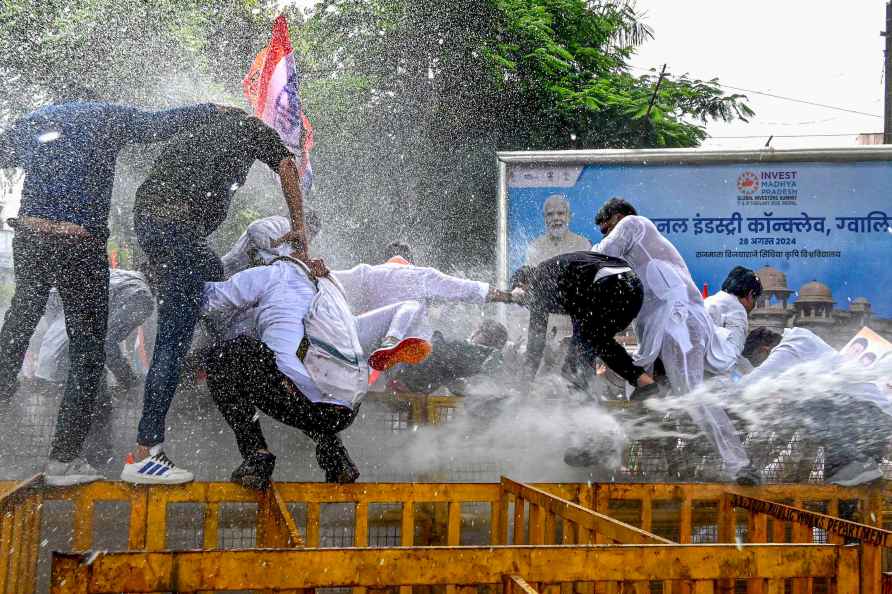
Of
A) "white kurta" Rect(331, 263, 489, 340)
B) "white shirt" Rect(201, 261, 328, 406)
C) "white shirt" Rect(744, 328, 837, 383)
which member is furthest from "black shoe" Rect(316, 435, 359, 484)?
"white shirt" Rect(744, 328, 837, 383)

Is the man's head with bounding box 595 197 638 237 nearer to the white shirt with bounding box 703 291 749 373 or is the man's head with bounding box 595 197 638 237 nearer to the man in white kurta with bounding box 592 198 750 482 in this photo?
the man in white kurta with bounding box 592 198 750 482

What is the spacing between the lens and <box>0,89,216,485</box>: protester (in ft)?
12.4

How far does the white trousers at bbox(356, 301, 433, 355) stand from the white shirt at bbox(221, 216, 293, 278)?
0.52m

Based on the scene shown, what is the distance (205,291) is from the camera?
156 inches

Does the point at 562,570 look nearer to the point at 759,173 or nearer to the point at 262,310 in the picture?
the point at 262,310

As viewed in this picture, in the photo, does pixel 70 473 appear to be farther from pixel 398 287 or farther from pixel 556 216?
pixel 556 216

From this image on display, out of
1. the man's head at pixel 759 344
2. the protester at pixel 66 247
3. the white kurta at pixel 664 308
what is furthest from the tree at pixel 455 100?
the protester at pixel 66 247

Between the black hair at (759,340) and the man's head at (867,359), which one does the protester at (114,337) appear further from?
the man's head at (867,359)

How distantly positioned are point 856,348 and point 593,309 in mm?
2237

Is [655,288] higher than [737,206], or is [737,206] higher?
[737,206]

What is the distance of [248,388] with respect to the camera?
3.77 m

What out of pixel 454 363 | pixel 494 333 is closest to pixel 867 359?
pixel 494 333

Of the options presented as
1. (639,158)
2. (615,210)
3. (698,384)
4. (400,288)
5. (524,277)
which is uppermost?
(639,158)

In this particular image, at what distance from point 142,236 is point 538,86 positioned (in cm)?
1027
